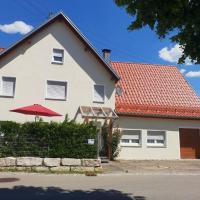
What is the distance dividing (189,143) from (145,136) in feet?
12.1

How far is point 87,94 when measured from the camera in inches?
990

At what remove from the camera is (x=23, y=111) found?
65.3ft

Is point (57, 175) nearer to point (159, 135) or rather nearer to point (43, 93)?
point (43, 93)

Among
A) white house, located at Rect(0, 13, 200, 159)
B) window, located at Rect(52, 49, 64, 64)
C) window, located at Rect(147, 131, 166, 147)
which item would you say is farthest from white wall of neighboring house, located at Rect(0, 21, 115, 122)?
window, located at Rect(147, 131, 166, 147)

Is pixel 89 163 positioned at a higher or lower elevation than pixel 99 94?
lower

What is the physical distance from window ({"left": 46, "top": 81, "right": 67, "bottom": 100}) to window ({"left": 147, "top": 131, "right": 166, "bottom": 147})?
6.60m

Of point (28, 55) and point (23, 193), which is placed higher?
point (28, 55)

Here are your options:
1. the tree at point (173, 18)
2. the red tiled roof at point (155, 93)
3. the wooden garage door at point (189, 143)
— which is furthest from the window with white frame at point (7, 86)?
the tree at point (173, 18)

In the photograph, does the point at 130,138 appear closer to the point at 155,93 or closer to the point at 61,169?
the point at 155,93

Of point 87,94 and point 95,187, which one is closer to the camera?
point 95,187

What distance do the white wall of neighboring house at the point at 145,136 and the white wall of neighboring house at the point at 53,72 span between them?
1.91 m

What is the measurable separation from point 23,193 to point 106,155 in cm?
1333

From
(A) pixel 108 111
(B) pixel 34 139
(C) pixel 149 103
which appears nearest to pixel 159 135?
(C) pixel 149 103

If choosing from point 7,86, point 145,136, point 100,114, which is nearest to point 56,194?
point 100,114
